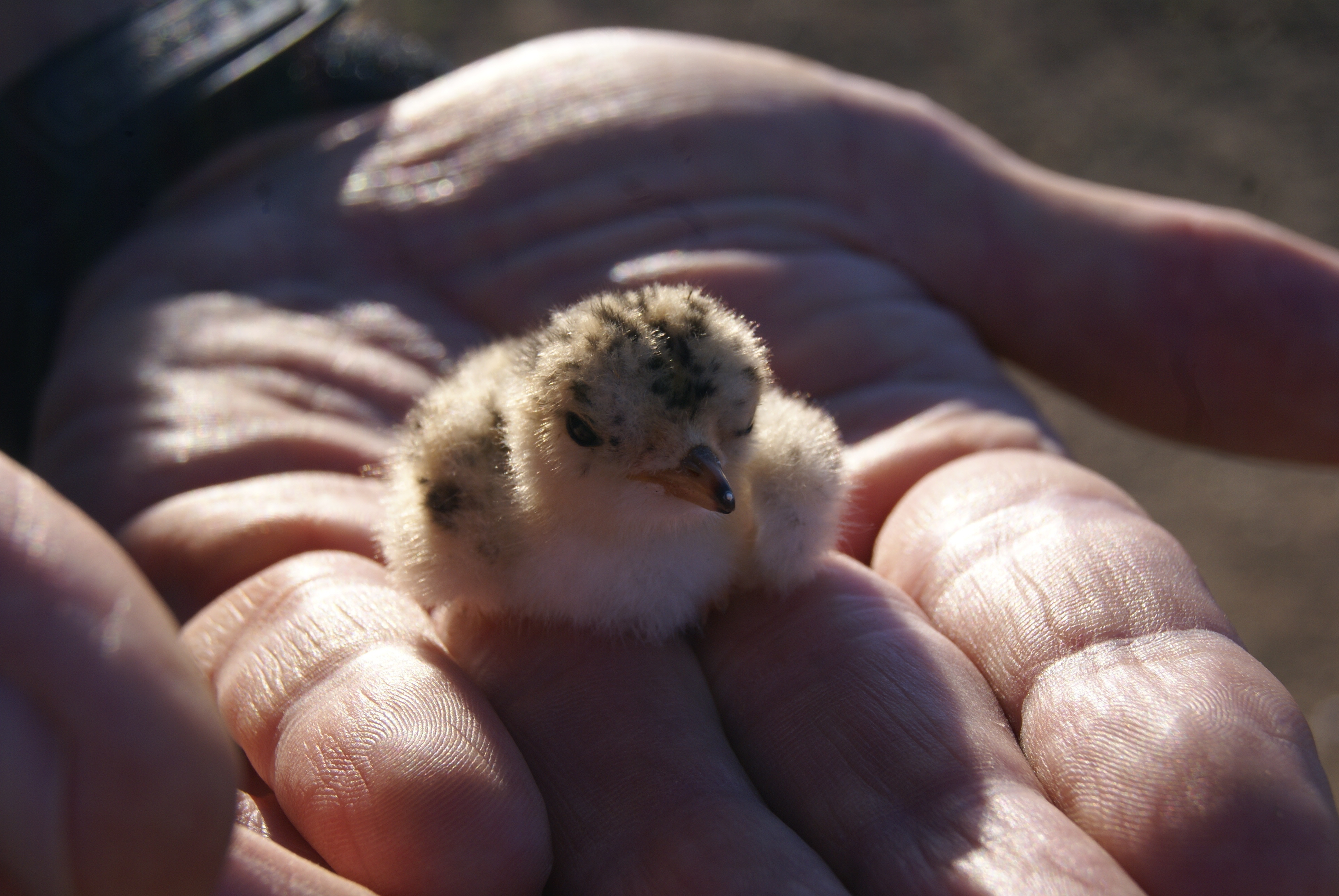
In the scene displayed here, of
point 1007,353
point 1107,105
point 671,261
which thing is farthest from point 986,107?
point 671,261

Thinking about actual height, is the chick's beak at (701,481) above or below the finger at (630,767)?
above

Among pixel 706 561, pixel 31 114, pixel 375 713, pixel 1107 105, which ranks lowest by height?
pixel 1107 105

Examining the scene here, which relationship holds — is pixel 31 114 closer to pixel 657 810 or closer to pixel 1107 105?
pixel 657 810

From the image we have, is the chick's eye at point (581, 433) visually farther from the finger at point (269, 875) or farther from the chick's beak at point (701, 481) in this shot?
the finger at point (269, 875)

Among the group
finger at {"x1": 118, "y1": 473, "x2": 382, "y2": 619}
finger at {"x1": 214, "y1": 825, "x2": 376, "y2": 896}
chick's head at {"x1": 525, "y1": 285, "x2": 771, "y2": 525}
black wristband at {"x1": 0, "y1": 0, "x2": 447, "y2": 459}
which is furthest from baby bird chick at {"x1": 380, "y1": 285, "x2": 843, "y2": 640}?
black wristband at {"x1": 0, "y1": 0, "x2": 447, "y2": 459}

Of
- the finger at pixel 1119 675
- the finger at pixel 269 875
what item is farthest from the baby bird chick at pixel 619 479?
the finger at pixel 269 875

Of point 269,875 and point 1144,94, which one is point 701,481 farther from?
point 1144,94
